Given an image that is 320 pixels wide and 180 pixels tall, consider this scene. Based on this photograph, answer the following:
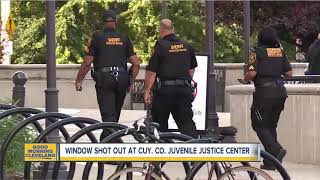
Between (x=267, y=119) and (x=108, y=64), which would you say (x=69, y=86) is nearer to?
(x=108, y=64)

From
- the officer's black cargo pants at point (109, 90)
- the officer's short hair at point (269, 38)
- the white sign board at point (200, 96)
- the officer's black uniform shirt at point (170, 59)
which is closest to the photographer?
the officer's black uniform shirt at point (170, 59)

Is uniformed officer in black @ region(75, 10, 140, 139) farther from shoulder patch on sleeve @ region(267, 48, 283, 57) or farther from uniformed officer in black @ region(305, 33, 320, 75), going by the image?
uniformed officer in black @ region(305, 33, 320, 75)

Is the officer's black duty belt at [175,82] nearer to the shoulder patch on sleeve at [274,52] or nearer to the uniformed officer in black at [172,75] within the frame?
the uniformed officer in black at [172,75]

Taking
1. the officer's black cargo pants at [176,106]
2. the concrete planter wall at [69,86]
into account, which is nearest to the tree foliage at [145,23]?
the concrete planter wall at [69,86]

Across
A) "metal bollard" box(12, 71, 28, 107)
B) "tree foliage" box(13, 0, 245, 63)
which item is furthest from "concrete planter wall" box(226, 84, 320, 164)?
"tree foliage" box(13, 0, 245, 63)

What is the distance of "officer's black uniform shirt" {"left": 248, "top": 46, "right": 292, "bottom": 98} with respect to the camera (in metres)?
9.93

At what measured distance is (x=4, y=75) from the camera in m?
22.5

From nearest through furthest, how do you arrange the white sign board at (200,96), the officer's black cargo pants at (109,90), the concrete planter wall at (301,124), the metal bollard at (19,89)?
the officer's black cargo pants at (109,90), the concrete planter wall at (301,124), the white sign board at (200,96), the metal bollard at (19,89)

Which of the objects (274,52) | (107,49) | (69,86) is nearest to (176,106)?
(107,49)

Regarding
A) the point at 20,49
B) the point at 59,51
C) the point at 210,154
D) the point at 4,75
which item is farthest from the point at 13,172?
the point at 20,49

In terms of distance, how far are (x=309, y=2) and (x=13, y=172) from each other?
24.3 meters

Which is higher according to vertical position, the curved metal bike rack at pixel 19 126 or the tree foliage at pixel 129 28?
the tree foliage at pixel 129 28

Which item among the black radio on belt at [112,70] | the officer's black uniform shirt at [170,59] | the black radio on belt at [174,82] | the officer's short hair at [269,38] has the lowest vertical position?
the black radio on belt at [174,82]

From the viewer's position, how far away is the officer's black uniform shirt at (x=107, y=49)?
9.88m
